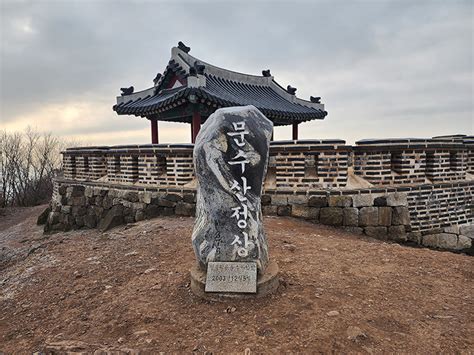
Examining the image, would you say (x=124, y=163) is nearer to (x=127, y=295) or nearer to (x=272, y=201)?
(x=272, y=201)

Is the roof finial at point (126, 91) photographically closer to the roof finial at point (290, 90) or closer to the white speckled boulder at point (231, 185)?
the roof finial at point (290, 90)

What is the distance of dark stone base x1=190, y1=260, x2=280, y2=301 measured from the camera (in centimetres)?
262

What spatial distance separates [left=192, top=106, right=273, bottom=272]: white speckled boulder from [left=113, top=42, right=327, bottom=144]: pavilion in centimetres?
504

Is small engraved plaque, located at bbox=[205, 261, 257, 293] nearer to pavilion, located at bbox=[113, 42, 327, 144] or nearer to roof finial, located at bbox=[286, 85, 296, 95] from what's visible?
pavilion, located at bbox=[113, 42, 327, 144]

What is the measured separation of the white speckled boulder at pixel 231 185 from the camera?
266cm

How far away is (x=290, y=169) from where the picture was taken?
5738 millimetres

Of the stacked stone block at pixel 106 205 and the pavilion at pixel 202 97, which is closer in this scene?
the stacked stone block at pixel 106 205

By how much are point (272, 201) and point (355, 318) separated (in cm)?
351

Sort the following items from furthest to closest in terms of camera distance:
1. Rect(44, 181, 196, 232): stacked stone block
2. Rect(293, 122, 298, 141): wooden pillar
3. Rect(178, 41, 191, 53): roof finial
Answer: Rect(293, 122, 298, 141): wooden pillar < Rect(178, 41, 191, 53): roof finial < Rect(44, 181, 196, 232): stacked stone block

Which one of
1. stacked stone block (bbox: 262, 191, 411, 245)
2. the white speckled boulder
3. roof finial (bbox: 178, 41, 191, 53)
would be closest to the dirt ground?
the white speckled boulder

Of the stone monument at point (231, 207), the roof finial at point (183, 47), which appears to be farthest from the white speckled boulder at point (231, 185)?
the roof finial at point (183, 47)

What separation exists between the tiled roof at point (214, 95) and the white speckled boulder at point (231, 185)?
504 centimetres

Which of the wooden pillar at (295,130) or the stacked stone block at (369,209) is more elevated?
the wooden pillar at (295,130)

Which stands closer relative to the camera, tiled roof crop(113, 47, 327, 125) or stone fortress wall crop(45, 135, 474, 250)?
stone fortress wall crop(45, 135, 474, 250)
